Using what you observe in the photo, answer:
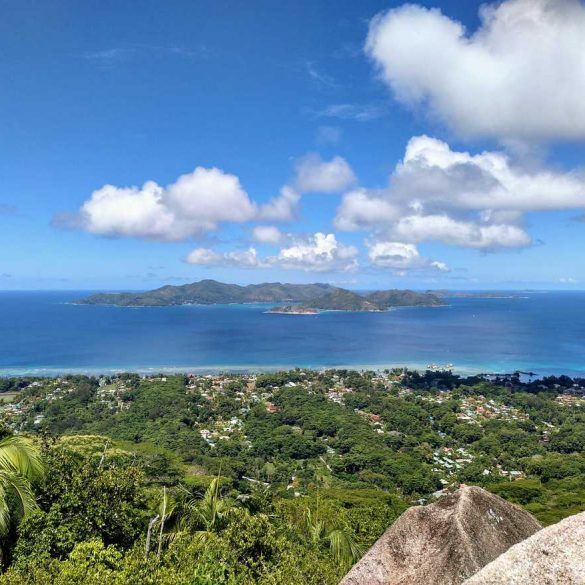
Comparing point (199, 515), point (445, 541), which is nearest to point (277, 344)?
point (199, 515)

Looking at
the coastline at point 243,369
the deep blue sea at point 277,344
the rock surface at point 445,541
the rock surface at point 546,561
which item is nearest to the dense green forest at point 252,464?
the rock surface at point 445,541

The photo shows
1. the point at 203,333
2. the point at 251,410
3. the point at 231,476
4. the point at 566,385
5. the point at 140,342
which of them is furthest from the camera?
the point at 203,333

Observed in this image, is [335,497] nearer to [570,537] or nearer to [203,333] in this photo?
[570,537]

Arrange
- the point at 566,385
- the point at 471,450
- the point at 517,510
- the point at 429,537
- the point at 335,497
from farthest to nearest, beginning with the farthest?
the point at 566,385 < the point at 471,450 < the point at 335,497 < the point at 517,510 < the point at 429,537

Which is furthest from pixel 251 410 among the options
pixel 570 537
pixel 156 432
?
pixel 570 537

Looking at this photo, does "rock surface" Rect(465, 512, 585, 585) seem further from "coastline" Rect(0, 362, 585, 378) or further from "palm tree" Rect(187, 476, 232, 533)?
"coastline" Rect(0, 362, 585, 378)

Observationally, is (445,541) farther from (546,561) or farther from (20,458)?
(20,458)

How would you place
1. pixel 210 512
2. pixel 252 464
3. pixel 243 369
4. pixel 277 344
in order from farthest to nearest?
pixel 277 344, pixel 243 369, pixel 252 464, pixel 210 512
